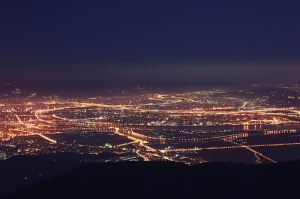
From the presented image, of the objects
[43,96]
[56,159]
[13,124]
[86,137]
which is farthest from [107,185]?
[43,96]

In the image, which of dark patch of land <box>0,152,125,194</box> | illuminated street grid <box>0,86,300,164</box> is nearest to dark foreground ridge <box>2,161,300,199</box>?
dark patch of land <box>0,152,125,194</box>

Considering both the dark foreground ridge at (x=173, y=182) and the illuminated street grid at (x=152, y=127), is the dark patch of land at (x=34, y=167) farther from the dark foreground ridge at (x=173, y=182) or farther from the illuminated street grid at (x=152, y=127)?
the dark foreground ridge at (x=173, y=182)

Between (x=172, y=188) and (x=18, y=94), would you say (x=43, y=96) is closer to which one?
(x=18, y=94)

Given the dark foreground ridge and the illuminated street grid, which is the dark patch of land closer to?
the illuminated street grid

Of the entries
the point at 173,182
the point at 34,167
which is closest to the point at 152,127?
the point at 34,167

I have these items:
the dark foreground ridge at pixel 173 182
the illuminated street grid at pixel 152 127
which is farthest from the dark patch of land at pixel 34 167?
the dark foreground ridge at pixel 173 182
